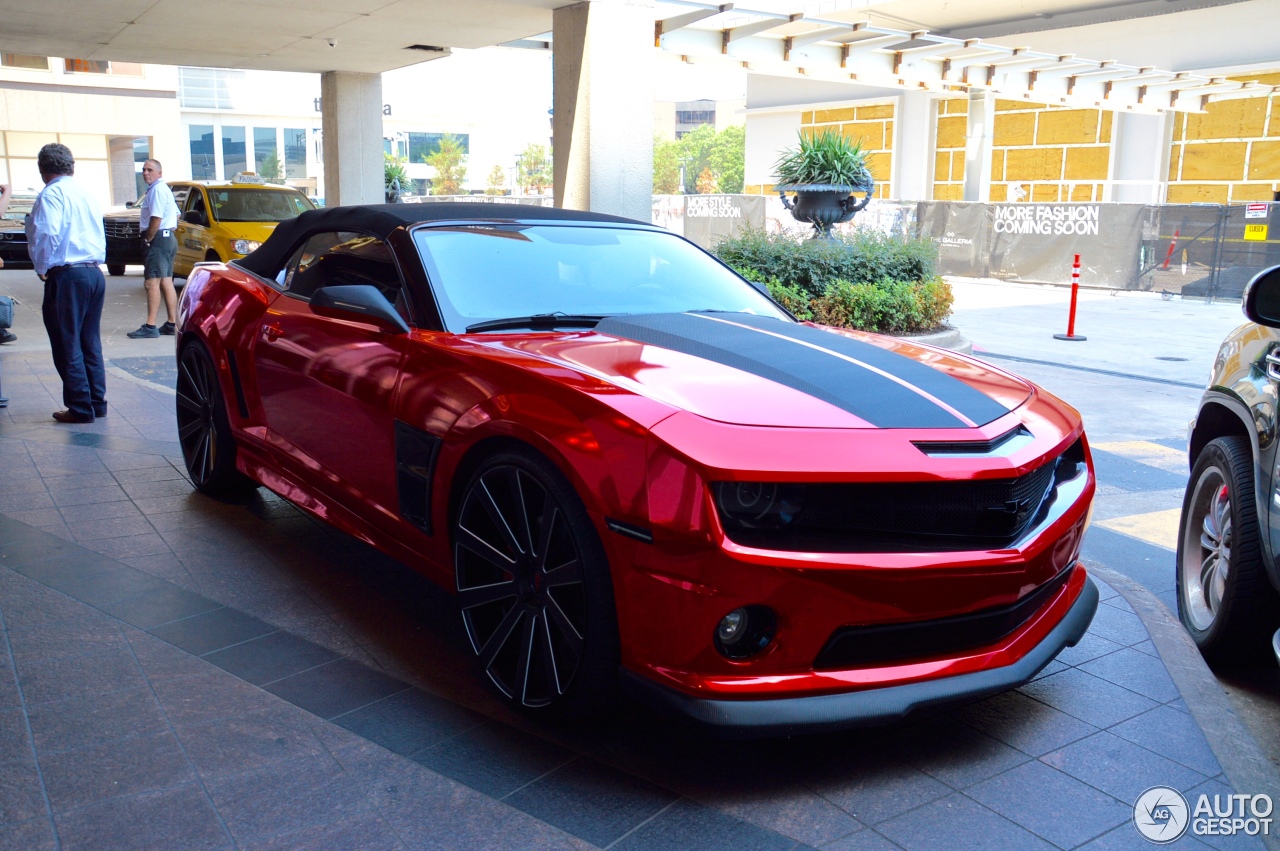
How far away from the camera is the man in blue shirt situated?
7328 millimetres

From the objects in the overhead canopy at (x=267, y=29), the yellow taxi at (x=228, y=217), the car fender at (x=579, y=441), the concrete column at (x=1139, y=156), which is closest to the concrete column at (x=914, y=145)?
the concrete column at (x=1139, y=156)

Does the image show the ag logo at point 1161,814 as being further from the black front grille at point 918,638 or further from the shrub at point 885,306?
the shrub at point 885,306

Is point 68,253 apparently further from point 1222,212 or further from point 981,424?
point 1222,212

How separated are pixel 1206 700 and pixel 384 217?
3.43 metres

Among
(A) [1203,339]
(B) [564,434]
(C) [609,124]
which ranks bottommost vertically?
(A) [1203,339]

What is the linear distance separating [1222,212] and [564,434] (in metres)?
20.7

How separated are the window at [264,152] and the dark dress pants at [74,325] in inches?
2850

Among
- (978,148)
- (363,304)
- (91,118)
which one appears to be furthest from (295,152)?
(363,304)

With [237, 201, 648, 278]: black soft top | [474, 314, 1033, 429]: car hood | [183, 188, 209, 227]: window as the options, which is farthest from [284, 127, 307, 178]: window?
[474, 314, 1033, 429]: car hood

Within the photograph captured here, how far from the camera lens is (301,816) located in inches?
108

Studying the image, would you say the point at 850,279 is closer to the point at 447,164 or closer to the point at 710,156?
the point at 447,164

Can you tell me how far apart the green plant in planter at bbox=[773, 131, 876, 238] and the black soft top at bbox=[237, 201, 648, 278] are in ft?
30.9

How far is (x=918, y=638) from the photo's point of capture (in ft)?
9.46

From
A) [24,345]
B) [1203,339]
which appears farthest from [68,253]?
[1203,339]
